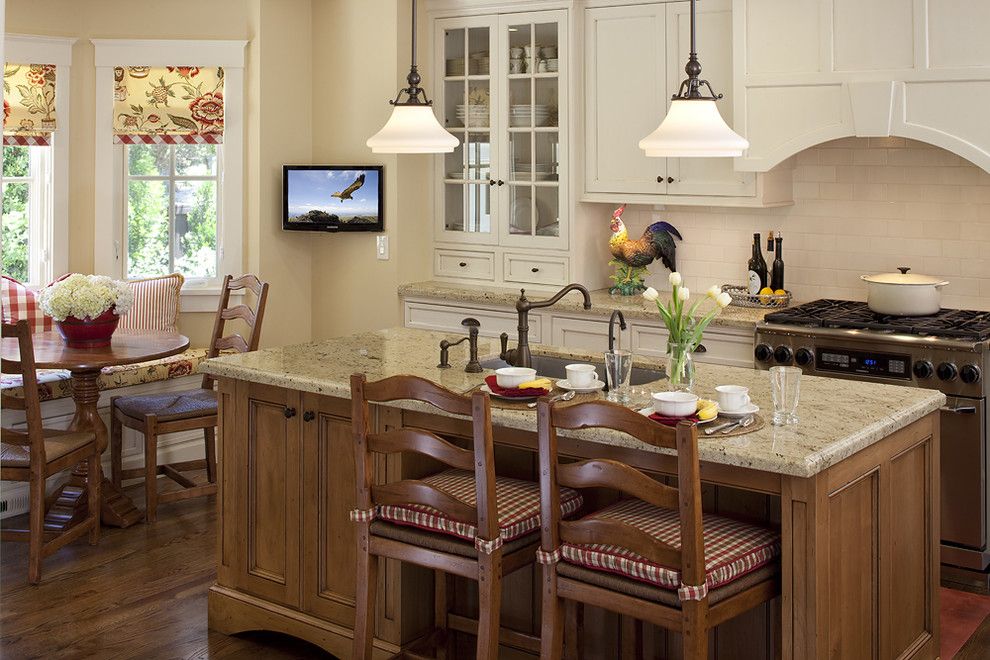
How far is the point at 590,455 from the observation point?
2879 millimetres

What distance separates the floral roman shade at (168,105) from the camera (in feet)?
19.5

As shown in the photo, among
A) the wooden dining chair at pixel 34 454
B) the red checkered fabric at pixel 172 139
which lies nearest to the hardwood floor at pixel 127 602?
the wooden dining chair at pixel 34 454

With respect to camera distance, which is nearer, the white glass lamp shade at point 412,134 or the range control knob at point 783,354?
the white glass lamp shade at point 412,134

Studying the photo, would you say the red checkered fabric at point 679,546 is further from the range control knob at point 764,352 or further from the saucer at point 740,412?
the range control knob at point 764,352

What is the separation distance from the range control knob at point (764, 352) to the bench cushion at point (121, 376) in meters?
2.71

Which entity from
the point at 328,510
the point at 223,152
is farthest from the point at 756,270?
the point at 223,152

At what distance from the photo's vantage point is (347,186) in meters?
6.05

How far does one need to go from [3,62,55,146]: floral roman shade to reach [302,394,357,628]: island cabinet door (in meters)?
3.10

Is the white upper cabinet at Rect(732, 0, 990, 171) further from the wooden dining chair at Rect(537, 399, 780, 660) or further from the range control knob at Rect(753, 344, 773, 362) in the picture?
the wooden dining chair at Rect(537, 399, 780, 660)

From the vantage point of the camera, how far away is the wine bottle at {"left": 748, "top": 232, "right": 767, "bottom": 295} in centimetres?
519

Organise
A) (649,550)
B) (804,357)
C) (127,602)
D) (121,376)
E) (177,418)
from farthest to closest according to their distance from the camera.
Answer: (121,376) → (177,418) → (804,357) → (127,602) → (649,550)

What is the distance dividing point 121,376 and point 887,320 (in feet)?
11.8

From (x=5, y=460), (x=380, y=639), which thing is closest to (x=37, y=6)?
(x=5, y=460)

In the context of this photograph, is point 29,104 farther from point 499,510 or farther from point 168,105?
point 499,510
